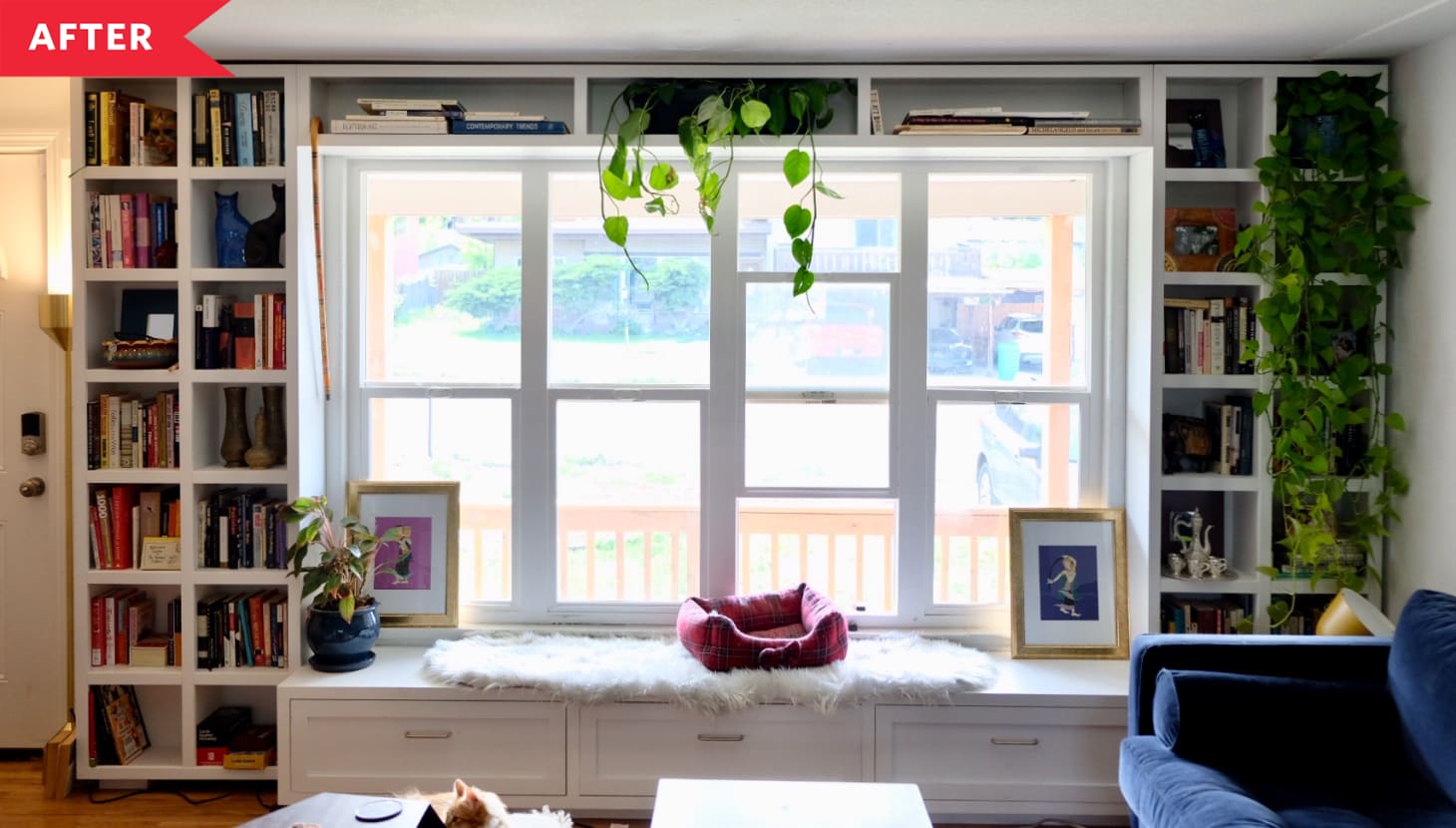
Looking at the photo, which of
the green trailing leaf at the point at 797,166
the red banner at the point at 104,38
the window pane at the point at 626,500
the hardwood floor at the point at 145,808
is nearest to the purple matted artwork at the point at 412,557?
the window pane at the point at 626,500

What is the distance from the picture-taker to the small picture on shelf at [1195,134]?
3.34m

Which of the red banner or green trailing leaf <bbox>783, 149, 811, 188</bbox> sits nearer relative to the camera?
the red banner

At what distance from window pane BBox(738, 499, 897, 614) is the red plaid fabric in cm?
23

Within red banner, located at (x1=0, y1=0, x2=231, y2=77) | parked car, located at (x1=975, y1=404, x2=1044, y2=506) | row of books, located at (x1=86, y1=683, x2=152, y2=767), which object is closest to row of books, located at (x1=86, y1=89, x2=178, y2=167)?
red banner, located at (x1=0, y1=0, x2=231, y2=77)

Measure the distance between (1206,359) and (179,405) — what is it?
131 inches

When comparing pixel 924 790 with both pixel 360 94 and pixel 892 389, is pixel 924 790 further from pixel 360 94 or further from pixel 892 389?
pixel 360 94

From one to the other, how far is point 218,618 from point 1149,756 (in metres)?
2.83

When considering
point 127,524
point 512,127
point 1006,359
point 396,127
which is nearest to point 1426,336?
point 1006,359

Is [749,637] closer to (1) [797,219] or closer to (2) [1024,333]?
(1) [797,219]

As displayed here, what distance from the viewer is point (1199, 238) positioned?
11.0 ft

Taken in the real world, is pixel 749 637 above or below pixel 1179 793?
above

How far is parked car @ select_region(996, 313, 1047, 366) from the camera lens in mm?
3516

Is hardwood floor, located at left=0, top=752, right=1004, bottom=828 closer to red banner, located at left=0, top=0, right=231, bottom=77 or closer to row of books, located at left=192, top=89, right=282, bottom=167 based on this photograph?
row of books, located at left=192, top=89, right=282, bottom=167

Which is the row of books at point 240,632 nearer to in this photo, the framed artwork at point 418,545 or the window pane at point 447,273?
the framed artwork at point 418,545
